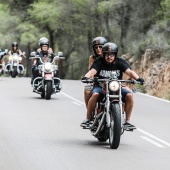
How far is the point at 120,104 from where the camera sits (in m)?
12.4

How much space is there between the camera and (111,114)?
12430 millimetres

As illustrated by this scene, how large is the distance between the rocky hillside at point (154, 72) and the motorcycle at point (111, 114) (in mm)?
14686

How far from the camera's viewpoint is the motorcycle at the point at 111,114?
12195mm

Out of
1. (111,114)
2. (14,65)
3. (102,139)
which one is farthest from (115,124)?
(14,65)

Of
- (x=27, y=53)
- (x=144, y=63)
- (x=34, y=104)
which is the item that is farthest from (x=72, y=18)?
(x=34, y=104)

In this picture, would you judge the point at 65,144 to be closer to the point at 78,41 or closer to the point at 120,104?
the point at 120,104

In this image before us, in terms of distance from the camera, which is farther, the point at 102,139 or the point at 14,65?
the point at 14,65

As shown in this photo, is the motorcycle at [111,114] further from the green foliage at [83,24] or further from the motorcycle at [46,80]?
the green foliage at [83,24]

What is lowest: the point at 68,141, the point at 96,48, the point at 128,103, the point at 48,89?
the point at 68,141

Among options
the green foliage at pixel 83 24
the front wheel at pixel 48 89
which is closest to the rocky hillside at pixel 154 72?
the green foliage at pixel 83 24

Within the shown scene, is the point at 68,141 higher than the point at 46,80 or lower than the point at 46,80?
lower

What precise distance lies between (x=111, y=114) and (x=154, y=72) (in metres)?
19.7

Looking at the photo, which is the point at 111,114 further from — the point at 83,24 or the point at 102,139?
the point at 83,24

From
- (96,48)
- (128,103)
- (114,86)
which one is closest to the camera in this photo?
(114,86)
